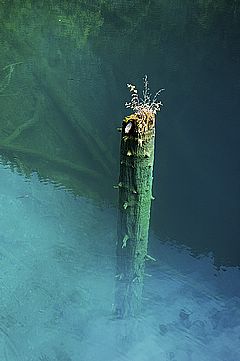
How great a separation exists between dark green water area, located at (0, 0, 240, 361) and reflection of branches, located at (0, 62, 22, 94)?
0.05 m

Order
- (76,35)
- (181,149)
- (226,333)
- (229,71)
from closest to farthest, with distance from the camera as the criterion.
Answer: (226,333), (181,149), (229,71), (76,35)

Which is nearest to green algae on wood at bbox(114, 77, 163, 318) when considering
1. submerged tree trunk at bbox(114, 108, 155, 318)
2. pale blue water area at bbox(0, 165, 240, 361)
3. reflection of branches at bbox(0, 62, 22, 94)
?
submerged tree trunk at bbox(114, 108, 155, 318)

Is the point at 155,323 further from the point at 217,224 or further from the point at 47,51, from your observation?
the point at 47,51

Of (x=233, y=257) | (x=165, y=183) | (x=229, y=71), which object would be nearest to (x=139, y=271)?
(x=233, y=257)

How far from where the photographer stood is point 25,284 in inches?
241

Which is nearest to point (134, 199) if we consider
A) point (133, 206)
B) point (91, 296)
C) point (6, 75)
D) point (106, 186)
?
point (133, 206)

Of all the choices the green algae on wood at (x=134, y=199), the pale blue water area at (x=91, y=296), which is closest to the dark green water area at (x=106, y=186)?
the pale blue water area at (x=91, y=296)

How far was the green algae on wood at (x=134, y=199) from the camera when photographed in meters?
3.91

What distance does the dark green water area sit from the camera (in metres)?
5.50

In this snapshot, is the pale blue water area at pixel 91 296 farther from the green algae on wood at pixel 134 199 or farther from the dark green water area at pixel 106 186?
the green algae on wood at pixel 134 199

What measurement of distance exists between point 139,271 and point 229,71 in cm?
869

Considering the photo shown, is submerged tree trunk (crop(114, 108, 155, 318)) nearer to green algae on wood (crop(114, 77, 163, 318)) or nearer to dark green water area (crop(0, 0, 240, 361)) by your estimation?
green algae on wood (crop(114, 77, 163, 318))

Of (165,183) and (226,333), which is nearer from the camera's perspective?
(226,333)

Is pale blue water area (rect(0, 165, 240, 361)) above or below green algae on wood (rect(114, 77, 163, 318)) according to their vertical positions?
below
